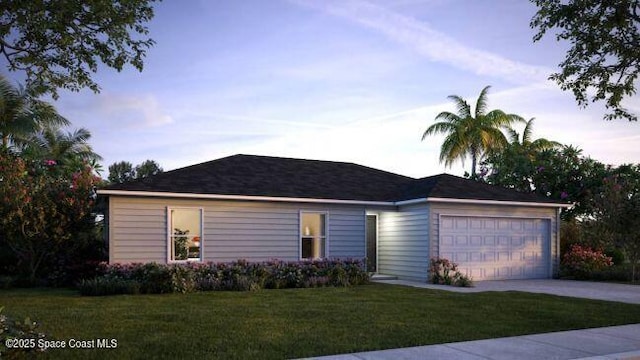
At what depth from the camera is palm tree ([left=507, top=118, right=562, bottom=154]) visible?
36844 millimetres

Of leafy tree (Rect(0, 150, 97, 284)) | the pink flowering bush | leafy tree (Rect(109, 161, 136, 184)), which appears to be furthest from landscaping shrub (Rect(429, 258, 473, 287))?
leafy tree (Rect(109, 161, 136, 184))

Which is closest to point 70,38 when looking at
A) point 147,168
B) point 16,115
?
point 16,115

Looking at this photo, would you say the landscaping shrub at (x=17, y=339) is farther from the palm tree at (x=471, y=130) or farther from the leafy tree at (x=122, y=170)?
the leafy tree at (x=122, y=170)

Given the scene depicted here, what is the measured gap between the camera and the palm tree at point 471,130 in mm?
35719

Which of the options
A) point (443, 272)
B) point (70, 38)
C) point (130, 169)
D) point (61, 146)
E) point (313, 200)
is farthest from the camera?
point (130, 169)

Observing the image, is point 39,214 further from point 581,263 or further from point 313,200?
point 581,263

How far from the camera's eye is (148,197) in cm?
1611

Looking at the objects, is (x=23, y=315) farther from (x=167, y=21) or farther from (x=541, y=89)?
(x=541, y=89)

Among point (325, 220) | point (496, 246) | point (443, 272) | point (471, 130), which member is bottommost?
point (443, 272)

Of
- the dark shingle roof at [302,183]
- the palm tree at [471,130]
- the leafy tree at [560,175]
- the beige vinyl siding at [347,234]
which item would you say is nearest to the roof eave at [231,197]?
the dark shingle roof at [302,183]

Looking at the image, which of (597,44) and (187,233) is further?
(187,233)

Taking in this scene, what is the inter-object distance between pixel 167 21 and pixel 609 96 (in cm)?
1131

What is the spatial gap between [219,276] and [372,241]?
24.6 feet

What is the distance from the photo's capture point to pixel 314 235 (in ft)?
61.4
